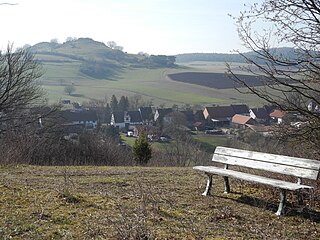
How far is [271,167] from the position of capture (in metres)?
7.23

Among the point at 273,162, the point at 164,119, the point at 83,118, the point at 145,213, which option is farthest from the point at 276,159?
the point at 164,119

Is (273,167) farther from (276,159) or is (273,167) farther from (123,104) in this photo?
(123,104)

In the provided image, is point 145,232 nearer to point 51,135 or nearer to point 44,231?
point 44,231

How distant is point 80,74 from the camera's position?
93.2 m

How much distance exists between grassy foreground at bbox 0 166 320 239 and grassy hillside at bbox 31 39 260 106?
35.0 m

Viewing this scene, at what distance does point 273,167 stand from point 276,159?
0.47ft

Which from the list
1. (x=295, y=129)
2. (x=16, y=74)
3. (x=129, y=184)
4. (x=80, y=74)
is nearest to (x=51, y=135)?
(x=16, y=74)

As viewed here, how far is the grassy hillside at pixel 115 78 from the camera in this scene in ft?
211

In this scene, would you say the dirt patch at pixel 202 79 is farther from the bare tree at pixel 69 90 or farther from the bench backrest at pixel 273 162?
the bench backrest at pixel 273 162

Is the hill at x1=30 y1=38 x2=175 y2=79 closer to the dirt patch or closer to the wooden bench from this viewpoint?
the dirt patch

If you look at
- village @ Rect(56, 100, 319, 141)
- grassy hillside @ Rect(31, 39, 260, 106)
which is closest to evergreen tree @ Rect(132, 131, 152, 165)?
village @ Rect(56, 100, 319, 141)

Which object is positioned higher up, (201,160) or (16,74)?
(16,74)

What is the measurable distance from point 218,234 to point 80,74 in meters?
90.5

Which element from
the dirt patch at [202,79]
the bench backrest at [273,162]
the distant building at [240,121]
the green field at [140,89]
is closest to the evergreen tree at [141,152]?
the bench backrest at [273,162]
